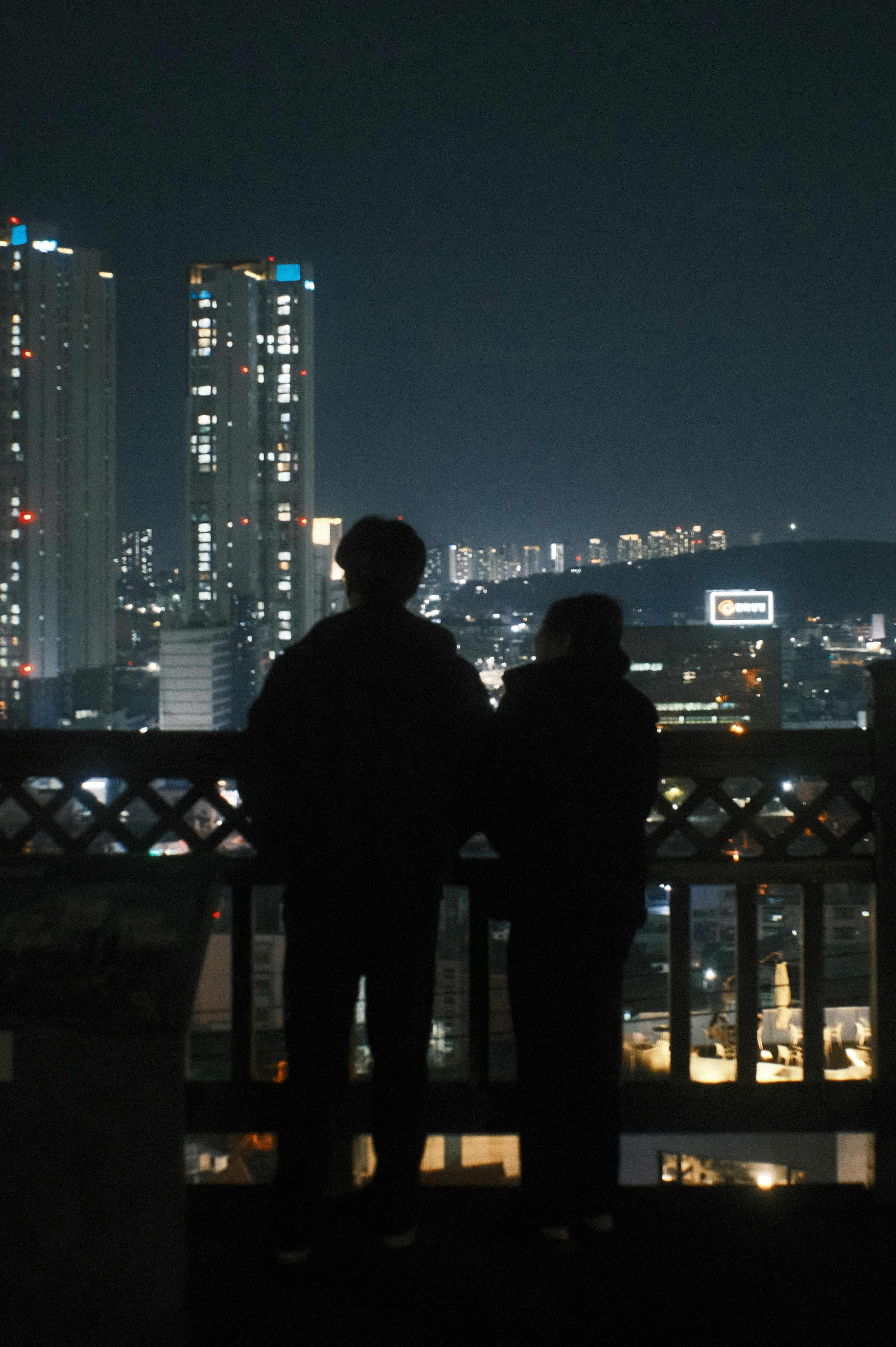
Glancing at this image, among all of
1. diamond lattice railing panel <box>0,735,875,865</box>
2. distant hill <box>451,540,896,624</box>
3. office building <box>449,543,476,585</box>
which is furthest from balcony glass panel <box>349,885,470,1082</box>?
distant hill <box>451,540,896,624</box>

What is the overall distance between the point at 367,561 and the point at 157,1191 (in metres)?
1.58

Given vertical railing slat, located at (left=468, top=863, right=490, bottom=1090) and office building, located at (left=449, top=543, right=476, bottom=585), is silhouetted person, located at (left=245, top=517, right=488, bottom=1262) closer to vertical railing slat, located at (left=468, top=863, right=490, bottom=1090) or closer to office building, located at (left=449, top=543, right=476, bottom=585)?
vertical railing slat, located at (left=468, top=863, right=490, bottom=1090)

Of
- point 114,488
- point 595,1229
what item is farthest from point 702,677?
point 114,488

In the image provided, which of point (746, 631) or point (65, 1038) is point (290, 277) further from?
point (65, 1038)

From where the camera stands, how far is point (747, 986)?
3.23 m

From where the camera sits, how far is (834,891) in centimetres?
353

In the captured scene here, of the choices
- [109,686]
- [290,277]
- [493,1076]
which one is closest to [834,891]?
[493,1076]

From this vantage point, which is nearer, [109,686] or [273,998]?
[273,998]

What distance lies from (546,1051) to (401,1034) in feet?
1.38

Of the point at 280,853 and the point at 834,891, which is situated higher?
the point at 280,853

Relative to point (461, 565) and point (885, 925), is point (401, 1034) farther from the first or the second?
point (461, 565)

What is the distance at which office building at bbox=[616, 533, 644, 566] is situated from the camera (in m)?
43.4

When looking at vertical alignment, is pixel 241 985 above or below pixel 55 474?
below

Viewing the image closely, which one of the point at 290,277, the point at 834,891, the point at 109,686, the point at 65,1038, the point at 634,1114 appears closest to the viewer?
the point at 65,1038
